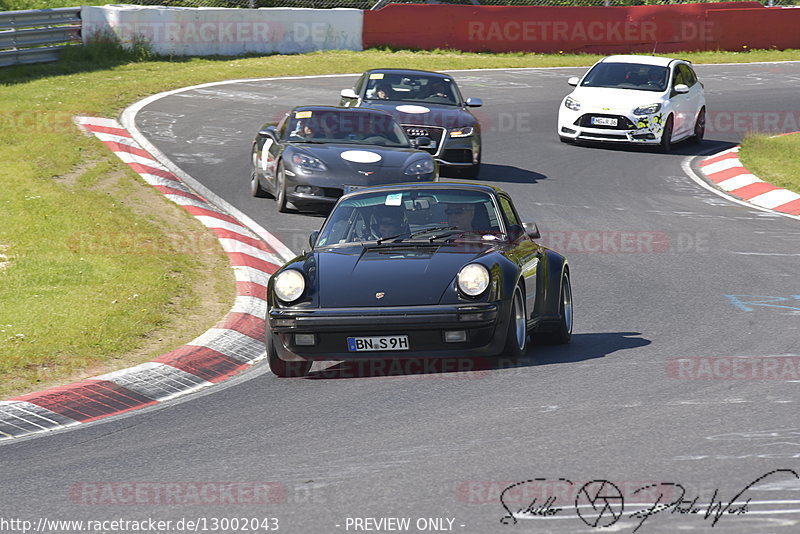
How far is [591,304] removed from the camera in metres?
11.0

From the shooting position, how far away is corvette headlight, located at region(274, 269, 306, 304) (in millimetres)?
8242

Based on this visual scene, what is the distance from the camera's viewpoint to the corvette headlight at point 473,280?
8070 mm

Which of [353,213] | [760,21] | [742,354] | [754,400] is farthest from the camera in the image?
[760,21]

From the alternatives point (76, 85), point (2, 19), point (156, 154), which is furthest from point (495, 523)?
point (2, 19)

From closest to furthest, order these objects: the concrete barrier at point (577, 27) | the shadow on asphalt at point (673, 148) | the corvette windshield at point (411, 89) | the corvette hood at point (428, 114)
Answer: the corvette hood at point (428, 114)
the corvette windshield at point (411, 89)
the shadow on asphalt at point (673, 148)
the concrete barrier at point (577, 27)

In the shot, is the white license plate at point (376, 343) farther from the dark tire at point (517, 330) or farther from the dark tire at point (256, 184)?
the dark tire at point (256, 184)

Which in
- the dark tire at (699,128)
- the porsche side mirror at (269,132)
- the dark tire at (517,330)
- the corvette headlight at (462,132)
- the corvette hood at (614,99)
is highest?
the dark tire at (517,330)

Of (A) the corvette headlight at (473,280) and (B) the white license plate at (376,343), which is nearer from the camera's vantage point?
(B) the white license plate at (376,343)

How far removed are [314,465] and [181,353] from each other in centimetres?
319

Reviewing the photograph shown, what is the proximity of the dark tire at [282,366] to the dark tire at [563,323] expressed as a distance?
1.84 meters

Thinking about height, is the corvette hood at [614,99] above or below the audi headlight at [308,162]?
below

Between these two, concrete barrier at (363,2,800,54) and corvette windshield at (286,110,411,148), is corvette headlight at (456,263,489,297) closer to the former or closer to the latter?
corvette windshield at (286,110,411,148)

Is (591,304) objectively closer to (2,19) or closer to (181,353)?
(181,353)

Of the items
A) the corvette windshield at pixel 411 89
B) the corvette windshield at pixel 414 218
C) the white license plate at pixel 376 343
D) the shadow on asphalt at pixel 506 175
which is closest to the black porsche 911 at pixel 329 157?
the shadow on asphalt at pixel 506 175
